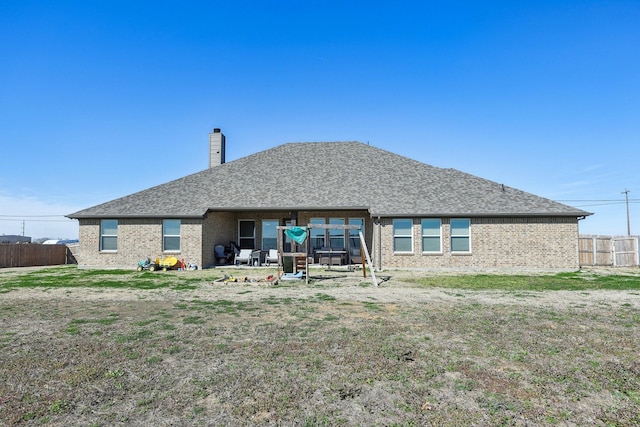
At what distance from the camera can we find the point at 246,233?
22688mm

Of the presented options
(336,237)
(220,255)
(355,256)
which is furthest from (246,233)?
(355,256)

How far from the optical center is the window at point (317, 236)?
21094 mm

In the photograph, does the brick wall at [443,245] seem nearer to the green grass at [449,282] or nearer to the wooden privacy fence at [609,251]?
the green grass at [449,282]

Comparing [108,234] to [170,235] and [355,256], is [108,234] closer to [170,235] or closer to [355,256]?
[170,235]

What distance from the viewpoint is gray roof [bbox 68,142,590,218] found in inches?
751

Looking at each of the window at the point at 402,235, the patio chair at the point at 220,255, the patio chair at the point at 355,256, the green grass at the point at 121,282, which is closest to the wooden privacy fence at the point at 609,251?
the window at the point at 402,235

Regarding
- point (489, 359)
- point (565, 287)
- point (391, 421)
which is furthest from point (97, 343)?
point (565, 287)

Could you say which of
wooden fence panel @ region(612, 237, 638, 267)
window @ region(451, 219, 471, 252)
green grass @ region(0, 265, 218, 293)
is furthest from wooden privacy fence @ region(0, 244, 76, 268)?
wooden fence panel @ region(612, 237, 638, 267)

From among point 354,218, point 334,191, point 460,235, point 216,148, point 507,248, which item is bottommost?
point 507,248

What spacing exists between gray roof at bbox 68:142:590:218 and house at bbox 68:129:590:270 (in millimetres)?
60

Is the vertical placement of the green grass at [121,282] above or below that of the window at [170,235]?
below

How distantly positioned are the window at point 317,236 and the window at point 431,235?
5.60 metres

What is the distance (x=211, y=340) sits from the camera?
20.1 ft

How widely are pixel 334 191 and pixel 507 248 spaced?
9.48m
